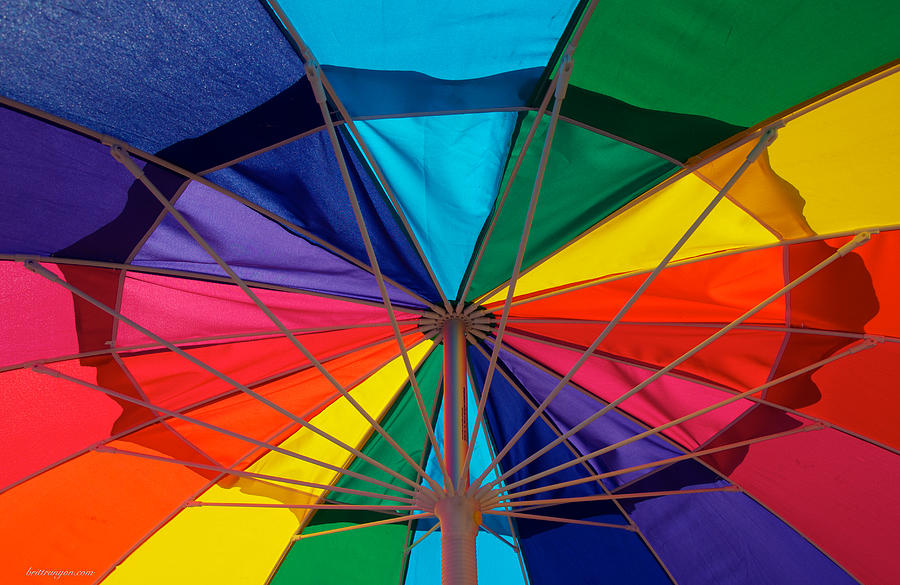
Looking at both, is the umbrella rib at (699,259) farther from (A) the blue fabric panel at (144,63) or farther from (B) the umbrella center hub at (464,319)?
(A) the blue fabric panel at (144,63)

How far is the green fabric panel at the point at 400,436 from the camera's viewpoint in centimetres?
513

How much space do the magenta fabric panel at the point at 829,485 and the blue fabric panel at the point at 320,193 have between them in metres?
2.53

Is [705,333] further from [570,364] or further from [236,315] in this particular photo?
[236,315]

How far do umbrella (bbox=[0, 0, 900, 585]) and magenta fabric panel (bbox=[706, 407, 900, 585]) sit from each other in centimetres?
2

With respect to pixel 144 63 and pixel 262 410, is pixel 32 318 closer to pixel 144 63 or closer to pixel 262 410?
pixel 262 410

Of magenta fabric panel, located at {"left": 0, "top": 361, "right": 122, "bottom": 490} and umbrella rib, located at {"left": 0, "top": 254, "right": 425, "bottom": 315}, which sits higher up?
umbrella rib, located at {"left": 0, "top": 254, "right": 425, "bottom": 315}

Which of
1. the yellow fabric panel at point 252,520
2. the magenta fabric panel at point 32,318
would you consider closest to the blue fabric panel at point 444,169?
the yellow fabric panel at point 252,520

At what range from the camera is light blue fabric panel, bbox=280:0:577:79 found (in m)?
2.53

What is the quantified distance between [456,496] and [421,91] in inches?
81.8

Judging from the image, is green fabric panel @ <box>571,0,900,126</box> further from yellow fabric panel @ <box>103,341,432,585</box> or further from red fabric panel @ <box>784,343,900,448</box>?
yellow fabric panel @ <box>103,341,432,585</box>

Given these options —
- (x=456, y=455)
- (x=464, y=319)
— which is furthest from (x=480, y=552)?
(x=464, y=319)

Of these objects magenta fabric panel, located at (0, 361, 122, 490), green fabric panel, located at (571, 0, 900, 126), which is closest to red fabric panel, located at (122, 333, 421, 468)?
magenta fabric panel, located at (0, 361, 122, 490)

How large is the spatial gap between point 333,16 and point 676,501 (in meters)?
4.00

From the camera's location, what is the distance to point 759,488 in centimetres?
455
